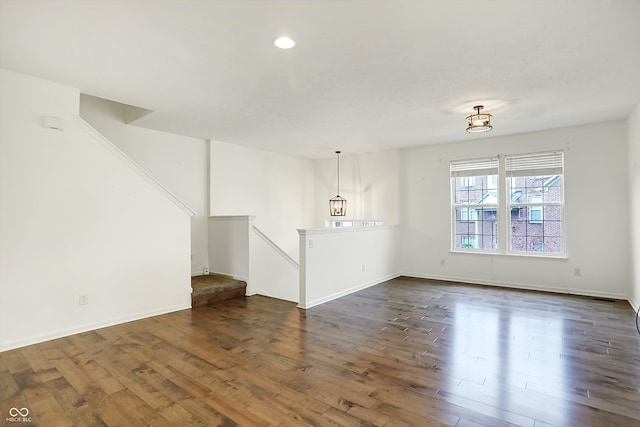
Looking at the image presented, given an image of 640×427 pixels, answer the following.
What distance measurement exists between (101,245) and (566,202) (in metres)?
6.65

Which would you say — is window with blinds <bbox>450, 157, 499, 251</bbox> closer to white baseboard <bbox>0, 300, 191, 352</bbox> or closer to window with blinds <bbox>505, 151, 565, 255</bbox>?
window with blinds <bbox>505, 151, 565, 255</bbox>

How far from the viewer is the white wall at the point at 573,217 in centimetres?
500

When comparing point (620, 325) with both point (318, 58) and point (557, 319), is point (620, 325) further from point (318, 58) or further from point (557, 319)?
point (318, 58)

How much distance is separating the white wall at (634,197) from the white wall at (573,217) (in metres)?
0.23

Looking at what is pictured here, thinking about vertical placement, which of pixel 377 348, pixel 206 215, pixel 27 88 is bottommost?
pixel 377 348

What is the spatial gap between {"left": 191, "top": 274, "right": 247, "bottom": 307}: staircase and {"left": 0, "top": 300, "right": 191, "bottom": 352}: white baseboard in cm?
22

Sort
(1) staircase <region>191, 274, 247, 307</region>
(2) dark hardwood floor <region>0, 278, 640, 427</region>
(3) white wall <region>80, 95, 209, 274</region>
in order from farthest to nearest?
(3) white wall <region>80, 95, 209, 274</region> < (1) staircase <region>191, 274, 247, 307</region> < (2) dark hardwood floor <region>0, 278, 640, 427</region>

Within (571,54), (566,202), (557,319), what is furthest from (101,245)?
(566,202)

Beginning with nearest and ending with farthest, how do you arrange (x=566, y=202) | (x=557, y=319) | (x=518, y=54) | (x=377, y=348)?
(x=518, y=54)
(x=377, y=348)
(x=557, y=319)
(x=566, y=202)

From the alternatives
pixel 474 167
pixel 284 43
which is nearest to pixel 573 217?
pixel 474 167

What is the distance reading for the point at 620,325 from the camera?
380 centimetres

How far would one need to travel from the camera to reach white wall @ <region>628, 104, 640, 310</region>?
4316 millimetres

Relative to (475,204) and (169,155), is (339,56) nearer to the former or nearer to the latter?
(169,155)

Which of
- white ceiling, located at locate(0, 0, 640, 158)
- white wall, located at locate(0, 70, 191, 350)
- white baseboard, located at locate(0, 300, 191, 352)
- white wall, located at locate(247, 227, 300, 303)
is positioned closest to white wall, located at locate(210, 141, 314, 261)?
white wall, located at locate(247, 227, 300, 303)
